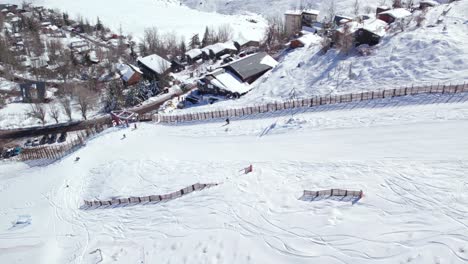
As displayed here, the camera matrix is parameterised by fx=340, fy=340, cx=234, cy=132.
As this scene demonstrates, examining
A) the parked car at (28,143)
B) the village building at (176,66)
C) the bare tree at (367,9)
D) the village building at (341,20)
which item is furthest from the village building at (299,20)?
the parked car at (28,143)

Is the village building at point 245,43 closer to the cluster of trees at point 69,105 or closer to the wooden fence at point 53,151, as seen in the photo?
the cluster of trees at point 69,105

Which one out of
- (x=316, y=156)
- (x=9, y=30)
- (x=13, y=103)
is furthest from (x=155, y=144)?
(x=9, y=30)

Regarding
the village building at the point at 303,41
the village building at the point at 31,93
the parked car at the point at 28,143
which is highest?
the village building at the point at 303,41

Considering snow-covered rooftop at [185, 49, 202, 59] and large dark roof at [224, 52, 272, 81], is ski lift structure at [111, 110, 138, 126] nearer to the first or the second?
large dark roof at [224, 52, 272, 81]

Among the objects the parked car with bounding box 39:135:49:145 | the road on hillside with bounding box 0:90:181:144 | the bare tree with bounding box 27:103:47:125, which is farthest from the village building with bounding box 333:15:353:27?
the bare tree with bounding box 27:103:47:125

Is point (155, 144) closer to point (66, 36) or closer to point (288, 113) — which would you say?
point (288, 113)

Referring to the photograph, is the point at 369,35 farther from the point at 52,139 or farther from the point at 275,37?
the point at 52,139
